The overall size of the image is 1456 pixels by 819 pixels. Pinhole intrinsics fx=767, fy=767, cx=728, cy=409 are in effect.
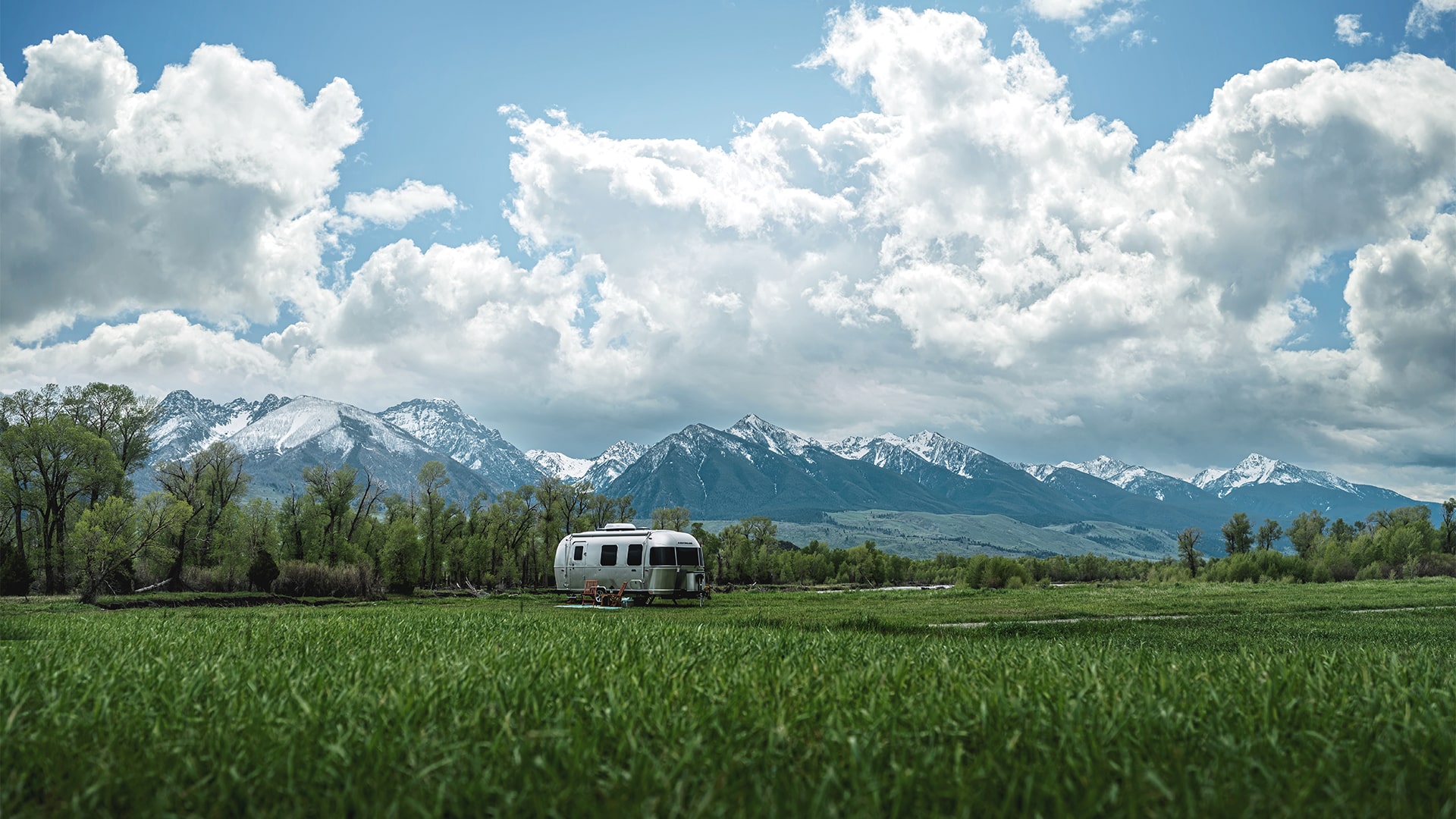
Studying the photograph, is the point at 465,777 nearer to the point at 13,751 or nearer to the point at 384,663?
the point at 13,751

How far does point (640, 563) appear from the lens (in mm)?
36938

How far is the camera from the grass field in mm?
2986

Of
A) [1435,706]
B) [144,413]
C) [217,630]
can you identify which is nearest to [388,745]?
[1435,706]

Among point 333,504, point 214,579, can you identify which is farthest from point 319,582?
point 333,504

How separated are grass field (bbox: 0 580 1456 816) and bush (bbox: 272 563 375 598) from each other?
4551cm

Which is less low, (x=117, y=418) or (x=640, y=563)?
(x=117, y=418)

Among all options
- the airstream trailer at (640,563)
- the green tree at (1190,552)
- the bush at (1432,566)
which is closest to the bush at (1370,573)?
the bush at (1432,566)

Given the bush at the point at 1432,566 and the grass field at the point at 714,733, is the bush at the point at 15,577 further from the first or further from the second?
the bush at the point at 1432,566

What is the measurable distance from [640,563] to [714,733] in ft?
111

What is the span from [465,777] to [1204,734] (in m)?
3.58

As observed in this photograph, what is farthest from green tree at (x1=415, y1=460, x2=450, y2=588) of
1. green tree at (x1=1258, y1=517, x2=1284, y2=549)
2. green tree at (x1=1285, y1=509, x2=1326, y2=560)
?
green tree at (x1=1258, y1=517, x2=1284, y2=549)

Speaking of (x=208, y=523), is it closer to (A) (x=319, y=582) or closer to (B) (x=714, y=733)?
(A) (x=319, y=582)

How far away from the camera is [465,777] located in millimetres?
3131

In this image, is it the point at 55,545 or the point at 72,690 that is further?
the point at 55,545
